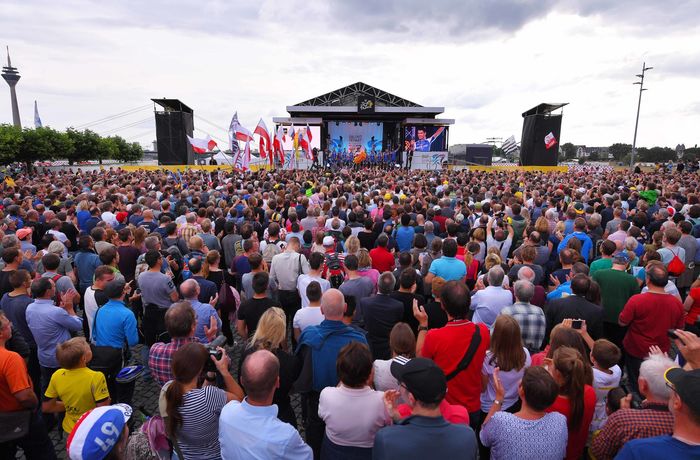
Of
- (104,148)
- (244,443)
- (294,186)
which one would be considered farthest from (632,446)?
(104,148)

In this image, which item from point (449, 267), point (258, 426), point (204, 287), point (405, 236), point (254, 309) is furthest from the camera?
point (405, 236)

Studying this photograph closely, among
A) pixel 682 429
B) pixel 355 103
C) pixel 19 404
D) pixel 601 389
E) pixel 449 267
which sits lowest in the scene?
pixel 19 404

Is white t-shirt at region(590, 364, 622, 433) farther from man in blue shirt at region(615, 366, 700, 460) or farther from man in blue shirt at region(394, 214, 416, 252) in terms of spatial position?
man in blue shirt at region(394, 214, 416, 252)

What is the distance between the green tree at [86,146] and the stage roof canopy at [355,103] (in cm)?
2136

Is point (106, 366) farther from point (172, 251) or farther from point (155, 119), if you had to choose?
point (155, 119)

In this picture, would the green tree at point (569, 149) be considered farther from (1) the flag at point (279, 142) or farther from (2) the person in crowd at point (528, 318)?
(2) the person in crowd at point (528, 318)

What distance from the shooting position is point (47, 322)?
3578 mm

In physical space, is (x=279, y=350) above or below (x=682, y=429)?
below

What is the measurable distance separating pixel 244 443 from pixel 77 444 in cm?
78

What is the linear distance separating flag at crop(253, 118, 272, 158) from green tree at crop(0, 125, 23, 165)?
20.1m

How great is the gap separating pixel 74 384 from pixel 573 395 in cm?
334

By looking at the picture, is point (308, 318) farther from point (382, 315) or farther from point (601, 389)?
point (601, 389)

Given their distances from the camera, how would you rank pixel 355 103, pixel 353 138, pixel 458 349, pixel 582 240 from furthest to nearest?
pixel 355 103 → pixel 353 138 → pixel 582 240 → pixel 458 349

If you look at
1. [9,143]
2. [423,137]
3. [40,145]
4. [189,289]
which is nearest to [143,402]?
[189,289]
